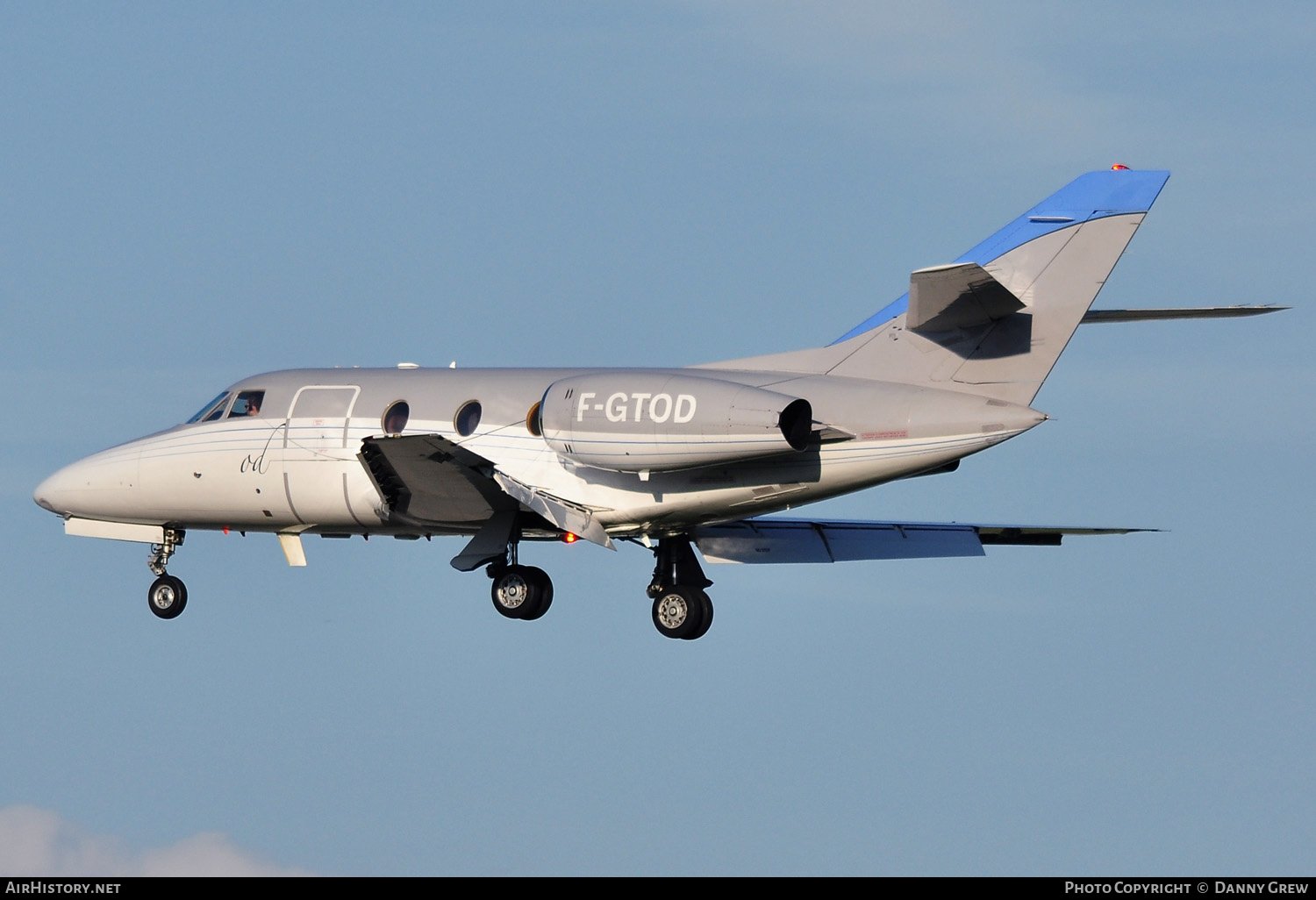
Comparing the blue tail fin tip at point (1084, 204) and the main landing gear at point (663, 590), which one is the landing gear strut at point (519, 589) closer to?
the main landing gear at point (663, 590)

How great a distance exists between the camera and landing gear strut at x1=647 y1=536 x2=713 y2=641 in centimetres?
2669

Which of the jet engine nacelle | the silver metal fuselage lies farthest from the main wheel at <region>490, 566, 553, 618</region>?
the jet engine nacelle

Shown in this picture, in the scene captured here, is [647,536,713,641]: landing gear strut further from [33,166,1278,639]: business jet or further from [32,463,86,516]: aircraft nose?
[32,463,86,516]: aircraft nose

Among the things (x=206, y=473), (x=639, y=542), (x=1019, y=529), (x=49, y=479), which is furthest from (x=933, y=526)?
(x=49, y=479)

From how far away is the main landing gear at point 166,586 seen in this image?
30.3m

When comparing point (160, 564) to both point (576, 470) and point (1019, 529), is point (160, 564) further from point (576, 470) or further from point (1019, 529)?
point (1019, 529)

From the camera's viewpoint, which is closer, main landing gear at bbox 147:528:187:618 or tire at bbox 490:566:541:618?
tire at bbox 490:566:541:618

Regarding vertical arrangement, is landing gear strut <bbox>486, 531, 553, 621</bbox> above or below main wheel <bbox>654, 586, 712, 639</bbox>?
above

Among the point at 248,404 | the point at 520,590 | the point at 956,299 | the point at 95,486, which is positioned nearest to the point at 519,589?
the point at 520,590

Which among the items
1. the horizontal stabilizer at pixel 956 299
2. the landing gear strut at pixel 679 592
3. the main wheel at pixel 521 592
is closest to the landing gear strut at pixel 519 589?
the main wheel at pixel 521 592

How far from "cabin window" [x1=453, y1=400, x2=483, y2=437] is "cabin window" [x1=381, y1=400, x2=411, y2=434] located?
32.5 inches

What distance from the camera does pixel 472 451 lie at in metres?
26.1

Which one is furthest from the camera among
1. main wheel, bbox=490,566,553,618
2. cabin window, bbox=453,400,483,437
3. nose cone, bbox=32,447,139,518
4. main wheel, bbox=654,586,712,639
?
nose cone, bbox=32,447,139,518

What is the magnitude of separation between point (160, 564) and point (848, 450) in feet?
40.9
